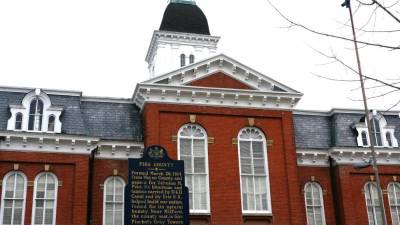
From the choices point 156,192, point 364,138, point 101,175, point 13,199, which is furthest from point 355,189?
point 13,199

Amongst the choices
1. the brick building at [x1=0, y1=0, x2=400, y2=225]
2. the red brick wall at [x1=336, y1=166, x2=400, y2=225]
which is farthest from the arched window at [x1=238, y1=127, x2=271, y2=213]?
the red brick wall at [x1=336, y1=166, x2=400, y2=225]

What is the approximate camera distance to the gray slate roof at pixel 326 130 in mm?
30531

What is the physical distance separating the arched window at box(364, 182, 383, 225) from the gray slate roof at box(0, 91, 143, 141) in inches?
489

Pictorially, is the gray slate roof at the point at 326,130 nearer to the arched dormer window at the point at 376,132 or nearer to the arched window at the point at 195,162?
the arched dormer window at the point at 376,132

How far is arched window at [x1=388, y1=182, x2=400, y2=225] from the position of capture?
29.8 metres

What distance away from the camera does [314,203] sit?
97.4ft

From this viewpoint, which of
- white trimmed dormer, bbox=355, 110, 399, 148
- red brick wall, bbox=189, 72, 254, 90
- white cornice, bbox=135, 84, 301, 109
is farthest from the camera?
white trimmed dormer, bbox=355, 110, 399, 148

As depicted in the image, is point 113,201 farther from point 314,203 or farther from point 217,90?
point 314,203

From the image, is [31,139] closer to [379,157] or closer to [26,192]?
[26,192]

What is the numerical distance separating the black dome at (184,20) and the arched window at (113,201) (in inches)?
559

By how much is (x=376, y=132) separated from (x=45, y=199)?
18040 millimetres

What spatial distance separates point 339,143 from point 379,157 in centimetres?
234

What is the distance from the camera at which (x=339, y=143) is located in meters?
30.3

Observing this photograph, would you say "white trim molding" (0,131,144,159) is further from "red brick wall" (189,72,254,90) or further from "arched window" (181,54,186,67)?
"arched window" (181,54,186,67)
